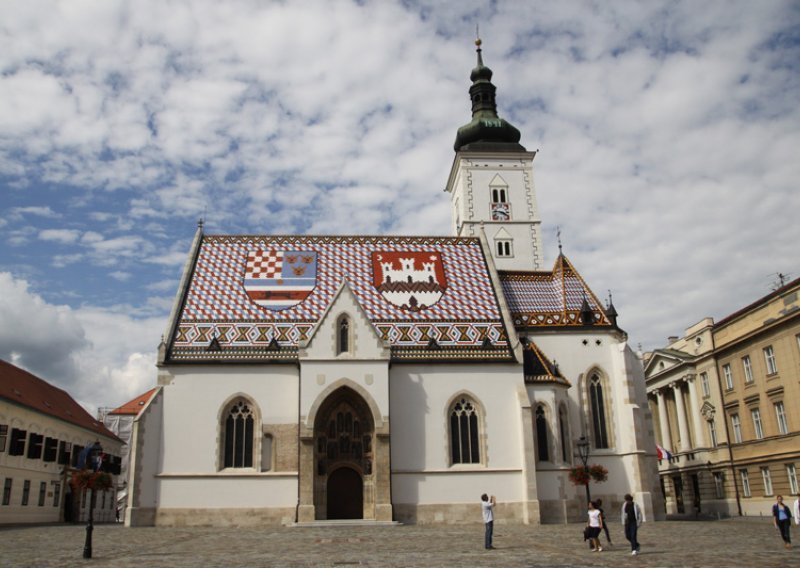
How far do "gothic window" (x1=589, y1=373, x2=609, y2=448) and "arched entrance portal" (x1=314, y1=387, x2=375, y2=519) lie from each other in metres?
12.6

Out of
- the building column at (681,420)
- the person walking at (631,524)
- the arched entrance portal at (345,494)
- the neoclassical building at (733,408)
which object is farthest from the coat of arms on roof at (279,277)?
the building column at (681,420)

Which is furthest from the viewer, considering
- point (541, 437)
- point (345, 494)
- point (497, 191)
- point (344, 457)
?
point (497, 191)

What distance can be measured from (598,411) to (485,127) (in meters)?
25.1

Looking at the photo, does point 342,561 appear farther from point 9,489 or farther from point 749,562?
point 9,489

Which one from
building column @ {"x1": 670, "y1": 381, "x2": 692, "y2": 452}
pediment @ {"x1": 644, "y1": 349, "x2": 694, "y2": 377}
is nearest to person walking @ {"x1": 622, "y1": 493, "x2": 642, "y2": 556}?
pediment @ {"x1": 644, "y1": 349, "x2": 694, "y2": 377}

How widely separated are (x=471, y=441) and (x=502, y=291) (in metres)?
8.84

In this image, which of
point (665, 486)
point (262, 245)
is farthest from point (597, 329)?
point (665, 486)

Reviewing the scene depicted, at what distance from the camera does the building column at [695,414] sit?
1967 inches

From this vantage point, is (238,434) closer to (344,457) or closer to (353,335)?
(344,457)

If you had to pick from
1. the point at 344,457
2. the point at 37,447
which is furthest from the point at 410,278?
the point at 37,447

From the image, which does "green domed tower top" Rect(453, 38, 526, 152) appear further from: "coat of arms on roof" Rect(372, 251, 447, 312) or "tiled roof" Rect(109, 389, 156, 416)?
"tiled roof" Rect(109, 389, 156, 416)

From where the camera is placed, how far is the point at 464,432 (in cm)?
3591

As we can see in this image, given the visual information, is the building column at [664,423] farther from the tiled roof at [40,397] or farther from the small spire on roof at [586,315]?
the tiled roof at [40,397]

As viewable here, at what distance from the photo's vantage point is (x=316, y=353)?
114ft
